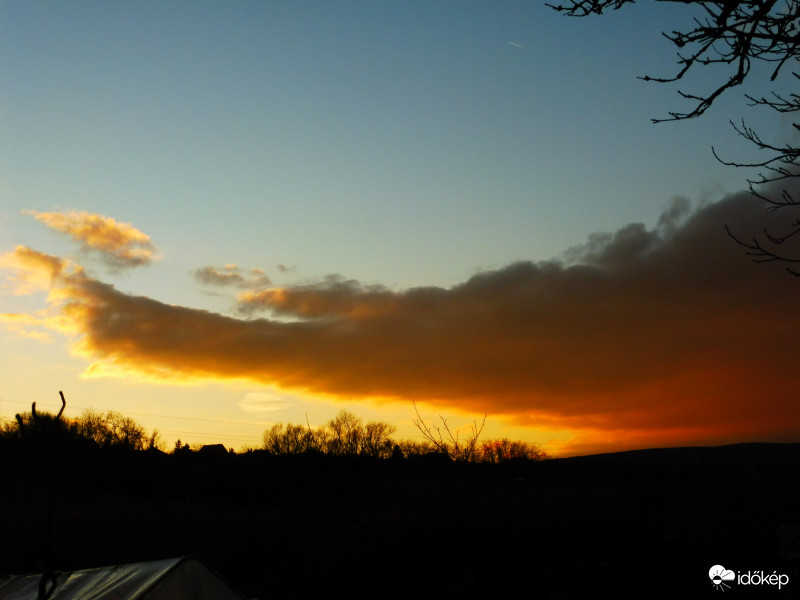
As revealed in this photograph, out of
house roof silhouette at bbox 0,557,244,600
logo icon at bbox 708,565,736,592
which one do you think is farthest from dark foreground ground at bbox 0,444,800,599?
house roof silhouette at bbox 0,557,244,600

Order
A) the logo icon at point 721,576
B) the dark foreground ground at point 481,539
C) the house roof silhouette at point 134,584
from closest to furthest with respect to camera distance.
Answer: the house roof silhouette at point 134,584 < the dark foreground ground at point 481,539 < the logo icon at point 721,576

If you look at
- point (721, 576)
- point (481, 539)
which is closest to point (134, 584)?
point (721, 576)

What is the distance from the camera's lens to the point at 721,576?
9.36 m

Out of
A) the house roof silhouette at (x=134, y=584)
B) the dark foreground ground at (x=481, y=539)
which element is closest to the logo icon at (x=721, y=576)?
the dark foreground ground at (x=481, y=539)

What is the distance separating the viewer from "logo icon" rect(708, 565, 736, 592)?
29.4 ft

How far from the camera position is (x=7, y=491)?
48.3 metres

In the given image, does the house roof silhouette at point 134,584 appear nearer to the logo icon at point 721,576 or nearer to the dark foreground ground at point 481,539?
the dark foreground ground at point 481,539

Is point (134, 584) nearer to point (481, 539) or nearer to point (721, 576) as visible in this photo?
point (721, 576)

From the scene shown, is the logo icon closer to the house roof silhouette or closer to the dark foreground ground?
the dark foreground ground

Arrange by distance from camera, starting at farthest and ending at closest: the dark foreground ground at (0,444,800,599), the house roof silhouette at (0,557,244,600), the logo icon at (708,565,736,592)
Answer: the logo icon at (708,565,736,592)
the dark foreground ground at (0,444,800,599)
the house roof silhouette at (0,557,244,600)

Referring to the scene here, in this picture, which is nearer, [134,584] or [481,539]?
[134,584]

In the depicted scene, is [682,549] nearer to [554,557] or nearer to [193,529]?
Result: [554,557]

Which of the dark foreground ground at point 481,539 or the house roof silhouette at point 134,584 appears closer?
the house roof silhouette at point 134,584

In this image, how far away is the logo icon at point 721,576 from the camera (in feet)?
29.4
